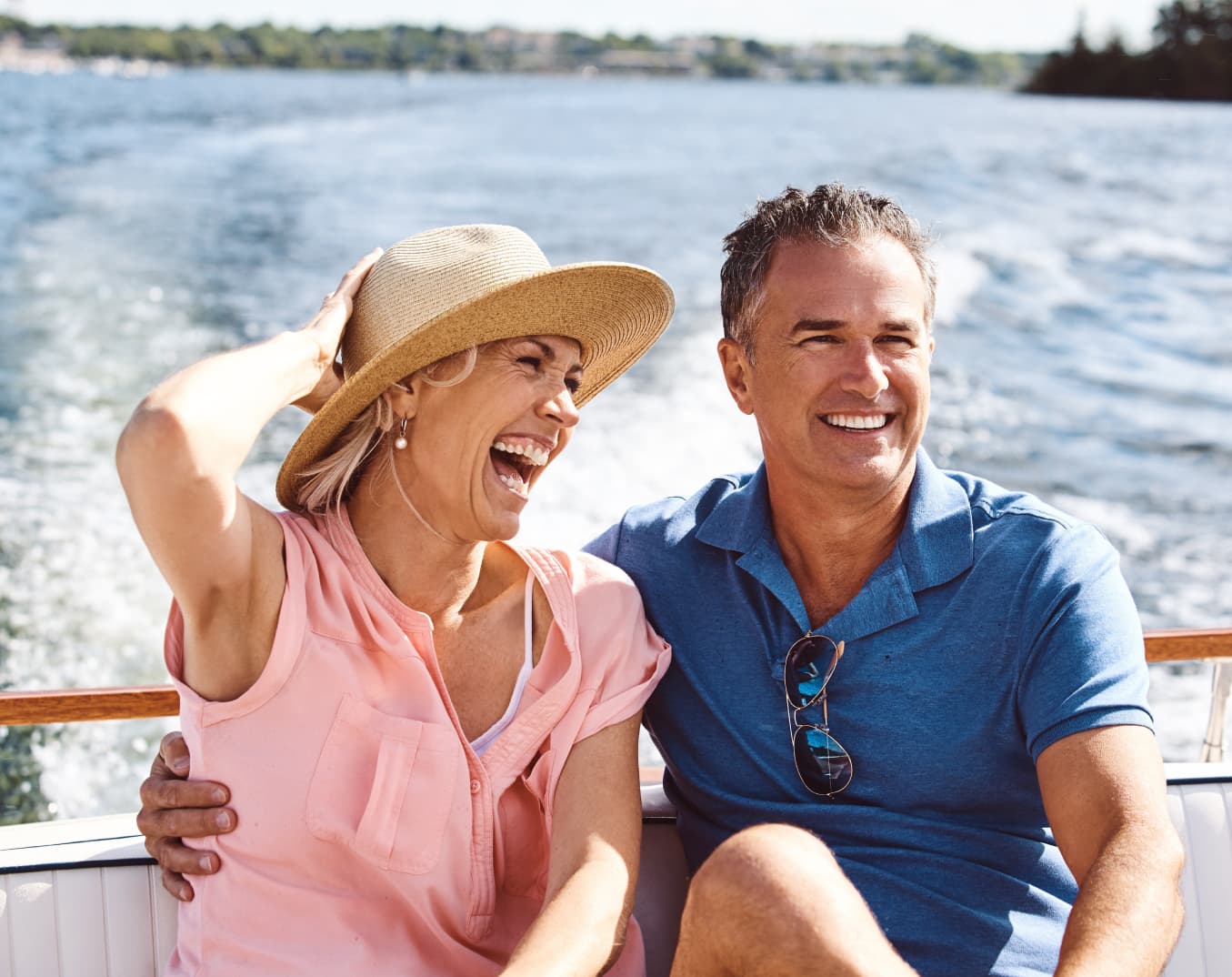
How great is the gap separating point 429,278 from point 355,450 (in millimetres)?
259

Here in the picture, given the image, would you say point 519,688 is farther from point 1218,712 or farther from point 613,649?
point 1218,712

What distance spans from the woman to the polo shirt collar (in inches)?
7.9

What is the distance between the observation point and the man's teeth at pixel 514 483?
1.86 m

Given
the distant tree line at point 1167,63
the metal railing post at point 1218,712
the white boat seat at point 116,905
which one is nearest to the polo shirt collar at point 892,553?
the white boat seat at point 116,905

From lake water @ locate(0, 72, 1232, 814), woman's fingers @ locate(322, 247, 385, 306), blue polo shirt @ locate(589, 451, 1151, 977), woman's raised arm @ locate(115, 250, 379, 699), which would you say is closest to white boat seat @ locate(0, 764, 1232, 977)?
blue polo shirt @ locate(589, 451, 1151, 977)

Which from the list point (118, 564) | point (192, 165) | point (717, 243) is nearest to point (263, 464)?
point (118, 564)

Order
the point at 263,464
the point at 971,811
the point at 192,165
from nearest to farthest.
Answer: the point at 971,811
the point at 263,464
the point at 192,165

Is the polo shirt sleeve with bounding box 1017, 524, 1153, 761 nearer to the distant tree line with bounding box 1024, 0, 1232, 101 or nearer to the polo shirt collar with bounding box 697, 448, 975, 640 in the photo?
the polo shirt collar with bounding box 697, 448, 975, 640

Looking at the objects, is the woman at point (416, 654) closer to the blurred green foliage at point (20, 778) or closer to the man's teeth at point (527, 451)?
the man's teeth at point (527, 451)

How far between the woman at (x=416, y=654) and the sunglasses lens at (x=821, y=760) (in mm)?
228

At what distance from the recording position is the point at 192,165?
43.3ft

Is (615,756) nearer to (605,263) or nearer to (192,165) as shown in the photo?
(605,263)

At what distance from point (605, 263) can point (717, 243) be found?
9.49 m

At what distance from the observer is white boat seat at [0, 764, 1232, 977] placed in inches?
82.9
